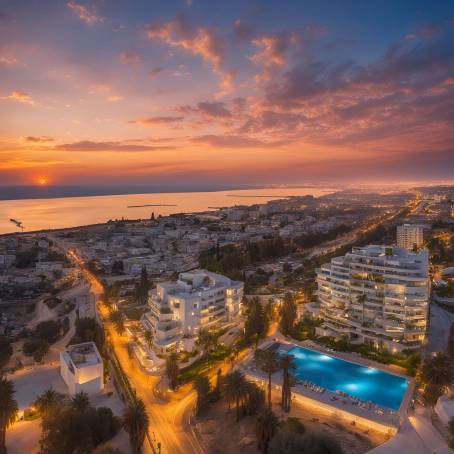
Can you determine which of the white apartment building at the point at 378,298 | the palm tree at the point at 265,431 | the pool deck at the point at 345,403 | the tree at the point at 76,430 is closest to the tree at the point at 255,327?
the pool deck at the point at 345,403

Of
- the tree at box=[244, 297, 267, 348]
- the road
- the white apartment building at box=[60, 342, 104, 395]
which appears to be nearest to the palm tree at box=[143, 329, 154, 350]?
the road

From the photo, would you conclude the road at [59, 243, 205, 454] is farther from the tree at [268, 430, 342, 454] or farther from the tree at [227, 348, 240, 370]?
the tree at [268, 430, 342, 454]

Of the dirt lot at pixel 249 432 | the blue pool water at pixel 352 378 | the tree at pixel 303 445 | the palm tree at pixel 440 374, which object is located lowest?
the dirt lot at pixel 249 432

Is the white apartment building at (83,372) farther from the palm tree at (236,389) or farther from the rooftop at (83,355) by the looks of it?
the palm tree at (236,389)

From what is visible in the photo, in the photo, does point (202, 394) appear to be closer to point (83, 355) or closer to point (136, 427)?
point (136, 427)

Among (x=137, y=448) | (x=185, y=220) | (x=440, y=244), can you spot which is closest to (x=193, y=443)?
(x=137, y=448)

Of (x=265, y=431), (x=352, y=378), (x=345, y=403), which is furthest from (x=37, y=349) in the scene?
(x=352, y=378)
